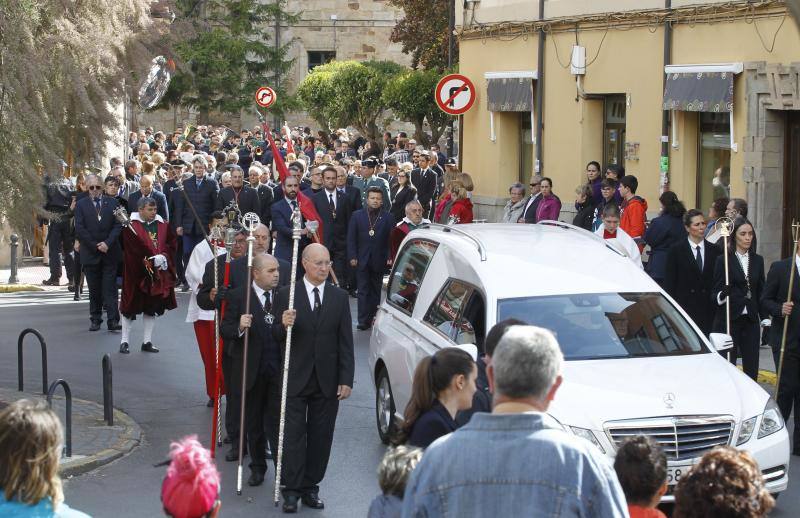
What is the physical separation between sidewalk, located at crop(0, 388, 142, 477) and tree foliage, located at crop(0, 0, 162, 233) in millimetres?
1881

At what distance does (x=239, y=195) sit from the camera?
2095 cm

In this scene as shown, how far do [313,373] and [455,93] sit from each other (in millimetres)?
16647

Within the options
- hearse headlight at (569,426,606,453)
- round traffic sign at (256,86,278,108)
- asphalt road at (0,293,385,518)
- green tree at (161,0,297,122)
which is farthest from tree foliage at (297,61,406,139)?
hearse headlight at (569,426,606,453)

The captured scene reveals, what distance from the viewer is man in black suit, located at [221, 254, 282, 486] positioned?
1000 centimetres

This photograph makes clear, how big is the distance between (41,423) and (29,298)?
1746 centimetres

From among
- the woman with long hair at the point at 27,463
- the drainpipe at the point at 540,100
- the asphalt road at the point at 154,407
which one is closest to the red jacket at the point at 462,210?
the asphalt road at the point at 154,407

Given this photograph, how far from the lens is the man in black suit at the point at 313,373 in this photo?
923 centimetres

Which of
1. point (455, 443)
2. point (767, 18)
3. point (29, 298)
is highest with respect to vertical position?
point (767, 18)

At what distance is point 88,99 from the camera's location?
1128 cm

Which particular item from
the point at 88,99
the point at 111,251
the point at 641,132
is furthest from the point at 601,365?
the point at 641,132

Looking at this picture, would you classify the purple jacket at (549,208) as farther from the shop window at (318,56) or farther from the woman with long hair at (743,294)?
the shop window at (318,56)

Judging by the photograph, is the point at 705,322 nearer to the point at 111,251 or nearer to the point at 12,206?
the point at 12,206

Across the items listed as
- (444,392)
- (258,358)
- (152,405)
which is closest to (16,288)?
(152,405)

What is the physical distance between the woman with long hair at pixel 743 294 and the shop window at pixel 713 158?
24.4 ft
